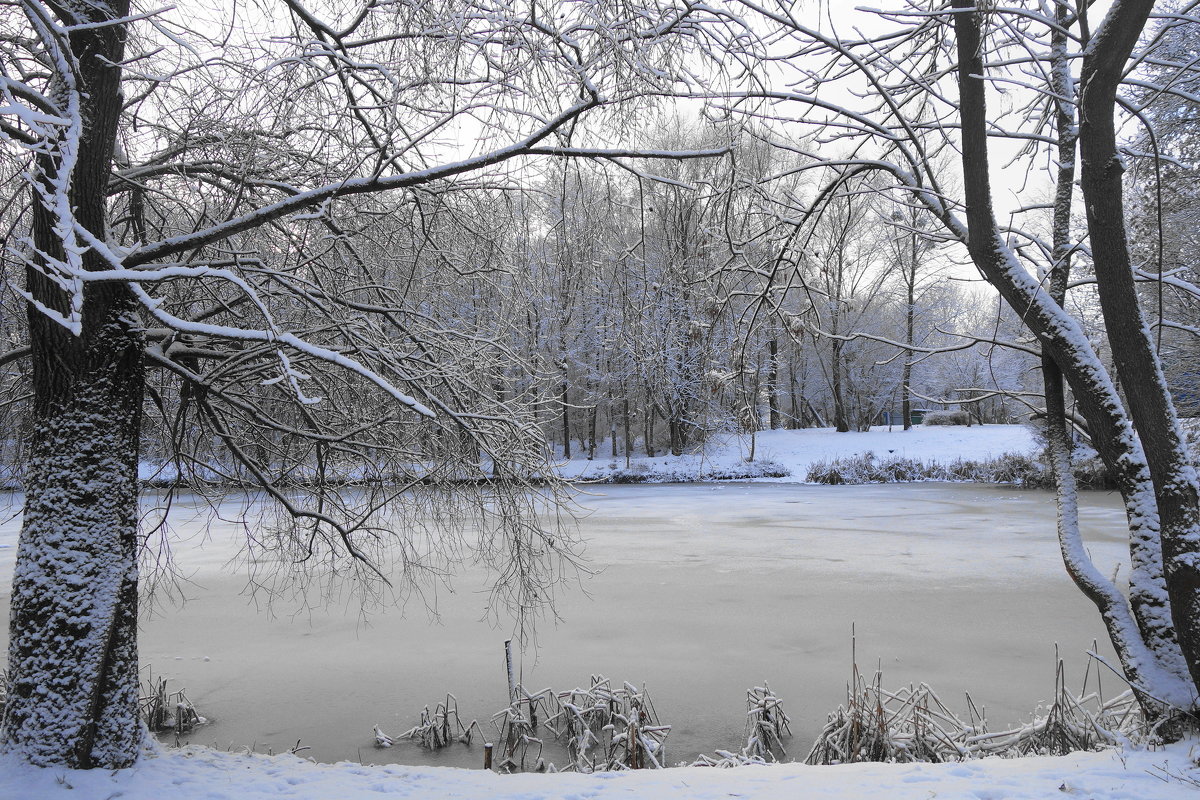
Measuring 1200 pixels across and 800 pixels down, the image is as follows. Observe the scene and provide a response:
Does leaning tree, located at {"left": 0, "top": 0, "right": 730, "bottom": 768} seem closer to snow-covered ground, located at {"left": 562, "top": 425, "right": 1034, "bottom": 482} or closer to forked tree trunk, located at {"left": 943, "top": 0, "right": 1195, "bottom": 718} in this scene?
forked tree trunk, located at {"left": 943, "top": 0, "right": 1195, "bottom": 718}

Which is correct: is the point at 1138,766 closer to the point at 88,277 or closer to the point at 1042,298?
the point at 1042,298

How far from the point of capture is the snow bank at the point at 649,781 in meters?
3.64

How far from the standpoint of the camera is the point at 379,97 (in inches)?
161

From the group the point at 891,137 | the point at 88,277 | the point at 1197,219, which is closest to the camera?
the point at 88,277

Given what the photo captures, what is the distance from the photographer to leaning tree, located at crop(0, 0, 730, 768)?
3.65m

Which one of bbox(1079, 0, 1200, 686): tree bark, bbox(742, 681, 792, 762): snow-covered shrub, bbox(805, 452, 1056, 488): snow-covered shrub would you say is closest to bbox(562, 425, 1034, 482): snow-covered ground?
bbox(805, 452, 1056, 488): snow-covered shrub

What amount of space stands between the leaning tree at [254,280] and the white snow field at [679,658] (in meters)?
0.71

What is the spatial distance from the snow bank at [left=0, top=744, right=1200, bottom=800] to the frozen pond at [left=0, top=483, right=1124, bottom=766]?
4.77 feet

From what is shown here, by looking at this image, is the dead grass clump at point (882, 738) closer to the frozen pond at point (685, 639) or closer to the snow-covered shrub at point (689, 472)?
the frozen pond at point (685, 639)

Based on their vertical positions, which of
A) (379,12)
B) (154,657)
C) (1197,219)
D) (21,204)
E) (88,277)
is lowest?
(154,657)

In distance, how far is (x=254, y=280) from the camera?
4.84m

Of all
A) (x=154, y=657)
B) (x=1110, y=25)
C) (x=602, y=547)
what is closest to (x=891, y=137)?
(x=1110, y=25)

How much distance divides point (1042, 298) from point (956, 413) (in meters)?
31.5

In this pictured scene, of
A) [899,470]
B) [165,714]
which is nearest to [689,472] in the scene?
[899,470]
